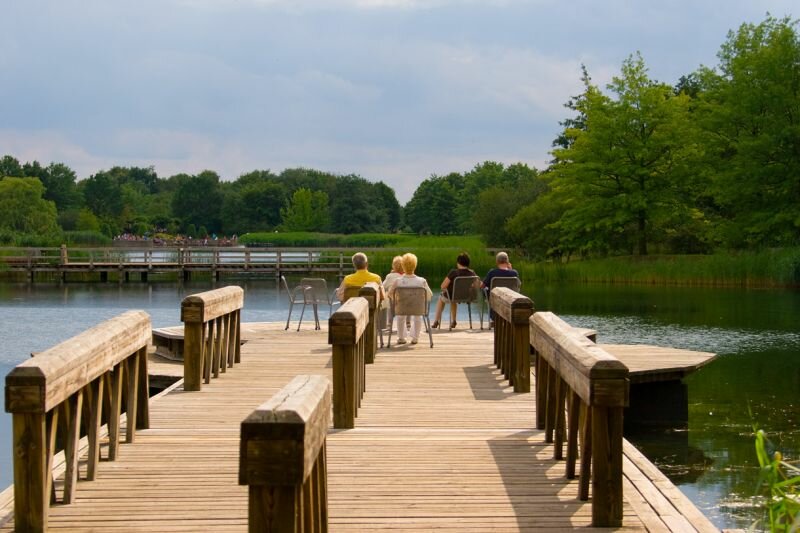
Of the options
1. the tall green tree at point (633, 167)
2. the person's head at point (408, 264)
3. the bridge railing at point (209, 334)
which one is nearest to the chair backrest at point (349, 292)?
the person's head at point (408, 264)

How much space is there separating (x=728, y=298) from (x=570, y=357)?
28039mm

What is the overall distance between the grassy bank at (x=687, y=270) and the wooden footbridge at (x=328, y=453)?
98.9 ft

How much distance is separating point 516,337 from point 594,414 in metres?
4.21

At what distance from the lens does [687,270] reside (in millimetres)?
40125

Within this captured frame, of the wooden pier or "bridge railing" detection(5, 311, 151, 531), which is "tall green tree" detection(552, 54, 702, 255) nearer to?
the wooden pier

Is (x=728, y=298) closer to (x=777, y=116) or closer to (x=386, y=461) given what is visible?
(x=777, y=116)

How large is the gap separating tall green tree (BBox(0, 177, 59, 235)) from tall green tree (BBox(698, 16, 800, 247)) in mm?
58441

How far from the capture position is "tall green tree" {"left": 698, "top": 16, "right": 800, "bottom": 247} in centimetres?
4222

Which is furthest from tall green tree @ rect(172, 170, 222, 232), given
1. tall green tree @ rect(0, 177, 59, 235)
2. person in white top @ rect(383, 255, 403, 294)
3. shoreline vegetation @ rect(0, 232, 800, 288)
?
person in white top @ rect(383, 255, 403, 294)

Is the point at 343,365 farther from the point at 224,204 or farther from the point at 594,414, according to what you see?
the point at 224,204

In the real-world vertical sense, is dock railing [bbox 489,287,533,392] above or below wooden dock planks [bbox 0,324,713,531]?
above

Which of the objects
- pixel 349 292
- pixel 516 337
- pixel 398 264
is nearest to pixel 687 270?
pixel 398 264

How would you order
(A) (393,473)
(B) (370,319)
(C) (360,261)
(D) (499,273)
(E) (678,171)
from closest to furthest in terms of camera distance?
(A) (393,473) → (B) (370,319) → (C) (360,261) → (D) (499,273) → (E) (678,171)

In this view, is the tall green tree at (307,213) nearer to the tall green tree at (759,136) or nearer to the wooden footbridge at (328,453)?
the tall green tree at (759,136)
